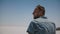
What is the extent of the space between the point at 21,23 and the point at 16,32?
0.20 metres

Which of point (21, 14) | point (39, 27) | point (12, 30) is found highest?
point (21, 14)

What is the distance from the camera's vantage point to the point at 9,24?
2.51 m

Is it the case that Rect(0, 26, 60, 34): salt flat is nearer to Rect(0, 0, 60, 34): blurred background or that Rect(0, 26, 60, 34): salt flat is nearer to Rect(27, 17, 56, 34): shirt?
Rect(0, 0, 60, 34): blurred background

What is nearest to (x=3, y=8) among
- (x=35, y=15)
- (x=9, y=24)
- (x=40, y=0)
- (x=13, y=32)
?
(x=9, y=24)

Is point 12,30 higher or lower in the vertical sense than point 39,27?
lower

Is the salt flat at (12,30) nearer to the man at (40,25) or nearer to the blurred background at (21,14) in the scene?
the blurred background at (21,14)

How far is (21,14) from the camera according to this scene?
2.52 meters

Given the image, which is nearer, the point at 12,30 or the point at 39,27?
the point at 39,27

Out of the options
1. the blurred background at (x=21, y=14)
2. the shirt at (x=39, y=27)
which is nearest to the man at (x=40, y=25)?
the shirt at (x=39, y=27)

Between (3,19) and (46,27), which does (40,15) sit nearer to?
(46,27)


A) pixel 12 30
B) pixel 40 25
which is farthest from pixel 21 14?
pixel 40 25

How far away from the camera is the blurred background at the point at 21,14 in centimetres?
249

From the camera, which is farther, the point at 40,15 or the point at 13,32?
the point at 13,32

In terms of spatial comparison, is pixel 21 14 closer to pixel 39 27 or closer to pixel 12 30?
pixel 12 30
